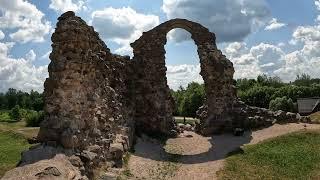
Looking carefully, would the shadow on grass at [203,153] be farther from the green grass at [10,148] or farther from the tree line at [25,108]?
the tree line at [25,108]

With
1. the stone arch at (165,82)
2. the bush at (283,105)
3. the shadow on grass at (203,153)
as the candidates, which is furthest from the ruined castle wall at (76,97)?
the bush at (283,105)

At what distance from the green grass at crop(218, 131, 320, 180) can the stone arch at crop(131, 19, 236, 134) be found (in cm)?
557

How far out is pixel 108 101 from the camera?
19.5m

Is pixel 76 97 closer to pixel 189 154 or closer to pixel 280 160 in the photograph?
pixel 189 154

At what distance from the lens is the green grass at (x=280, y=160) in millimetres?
18094

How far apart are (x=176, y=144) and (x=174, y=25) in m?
8.92

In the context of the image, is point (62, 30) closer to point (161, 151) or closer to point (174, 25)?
point (161, 151)

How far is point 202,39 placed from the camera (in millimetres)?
30109

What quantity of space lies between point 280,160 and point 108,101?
827cm

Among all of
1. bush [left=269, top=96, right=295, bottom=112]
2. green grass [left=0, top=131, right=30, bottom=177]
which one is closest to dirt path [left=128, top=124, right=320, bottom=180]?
green grass [left=0, top=131, right=30, bottom=177]

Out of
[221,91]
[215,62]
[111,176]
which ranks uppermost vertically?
[215,62]

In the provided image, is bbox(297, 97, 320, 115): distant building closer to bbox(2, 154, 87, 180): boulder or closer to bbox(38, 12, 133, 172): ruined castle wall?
bbox(38, 12, 133, 172): ruined castle wall

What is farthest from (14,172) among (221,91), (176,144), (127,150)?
(221,91)

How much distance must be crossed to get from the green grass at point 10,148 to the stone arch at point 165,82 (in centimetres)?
721
